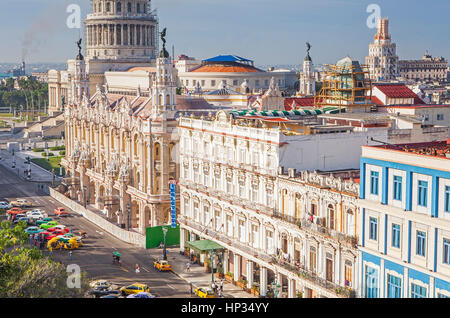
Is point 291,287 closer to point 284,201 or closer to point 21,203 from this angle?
point 284,201

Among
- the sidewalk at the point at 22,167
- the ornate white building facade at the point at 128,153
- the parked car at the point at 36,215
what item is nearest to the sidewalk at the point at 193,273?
the ornate white building facade at the point at 128,153

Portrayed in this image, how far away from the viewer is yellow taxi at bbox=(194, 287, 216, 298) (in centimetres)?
6819

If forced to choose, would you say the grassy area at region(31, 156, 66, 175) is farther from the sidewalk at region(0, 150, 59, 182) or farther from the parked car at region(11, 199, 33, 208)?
the parked car at region(11, 199, 33, 208)

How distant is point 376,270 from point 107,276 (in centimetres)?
3397

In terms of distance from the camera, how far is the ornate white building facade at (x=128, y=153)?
9812 centimetres

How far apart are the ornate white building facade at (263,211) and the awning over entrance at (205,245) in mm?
607

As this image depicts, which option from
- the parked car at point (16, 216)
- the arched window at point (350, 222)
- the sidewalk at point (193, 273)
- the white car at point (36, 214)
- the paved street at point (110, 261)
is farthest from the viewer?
the parked car at point (16, 216)

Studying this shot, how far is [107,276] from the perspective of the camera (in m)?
77.8

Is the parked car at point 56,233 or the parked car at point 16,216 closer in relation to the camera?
the parked car at point 56,233

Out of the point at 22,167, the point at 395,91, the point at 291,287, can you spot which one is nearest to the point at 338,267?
the point at 291,287

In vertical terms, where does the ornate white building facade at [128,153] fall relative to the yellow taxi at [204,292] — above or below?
above

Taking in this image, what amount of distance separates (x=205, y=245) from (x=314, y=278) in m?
19.1

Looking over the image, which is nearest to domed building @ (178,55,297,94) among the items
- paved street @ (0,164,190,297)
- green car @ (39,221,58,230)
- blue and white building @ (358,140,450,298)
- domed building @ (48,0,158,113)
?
domed building @ (48,0,158,113)

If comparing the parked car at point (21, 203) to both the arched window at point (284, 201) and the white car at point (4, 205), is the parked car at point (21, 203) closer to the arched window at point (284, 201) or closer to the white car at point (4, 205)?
the white car at point (4, 205)
